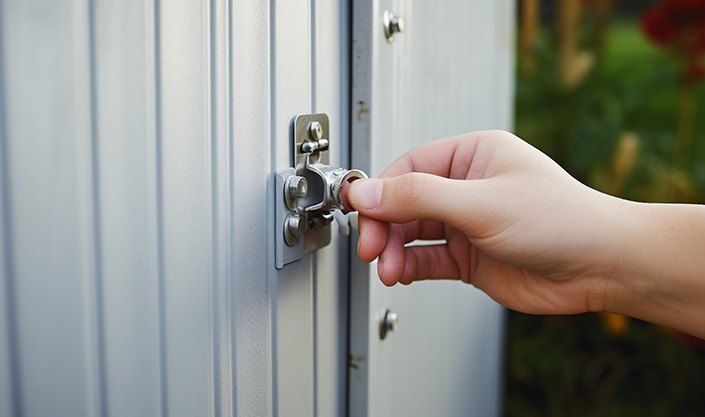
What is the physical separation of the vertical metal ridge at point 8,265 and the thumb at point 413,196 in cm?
33

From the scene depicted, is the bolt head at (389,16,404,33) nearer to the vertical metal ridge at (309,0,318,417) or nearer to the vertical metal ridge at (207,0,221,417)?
the vertical metal ridge at (309,0,318,417)

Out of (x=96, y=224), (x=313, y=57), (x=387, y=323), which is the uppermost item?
(x=313, y=57)

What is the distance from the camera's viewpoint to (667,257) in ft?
2.12

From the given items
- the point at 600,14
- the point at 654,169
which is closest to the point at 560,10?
the point at 600,14

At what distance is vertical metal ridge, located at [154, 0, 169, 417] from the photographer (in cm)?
44

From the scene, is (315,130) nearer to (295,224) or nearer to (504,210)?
(295,224)

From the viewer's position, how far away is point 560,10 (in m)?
2.46

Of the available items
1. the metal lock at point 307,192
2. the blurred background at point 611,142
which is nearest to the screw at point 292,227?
the metal lock at point 307,192

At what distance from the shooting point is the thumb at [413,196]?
60 cm

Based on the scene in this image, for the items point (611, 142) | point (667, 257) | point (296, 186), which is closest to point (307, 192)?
point (296, 186)

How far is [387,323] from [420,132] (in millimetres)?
345

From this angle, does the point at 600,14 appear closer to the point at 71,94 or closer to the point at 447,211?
the point at 447,211

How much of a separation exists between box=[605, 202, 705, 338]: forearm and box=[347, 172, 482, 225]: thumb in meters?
0.21

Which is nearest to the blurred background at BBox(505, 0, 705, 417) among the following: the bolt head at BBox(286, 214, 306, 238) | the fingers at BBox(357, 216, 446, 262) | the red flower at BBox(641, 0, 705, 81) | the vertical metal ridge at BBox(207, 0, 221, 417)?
the red flower at BBox(641, 0, 705, 81)
